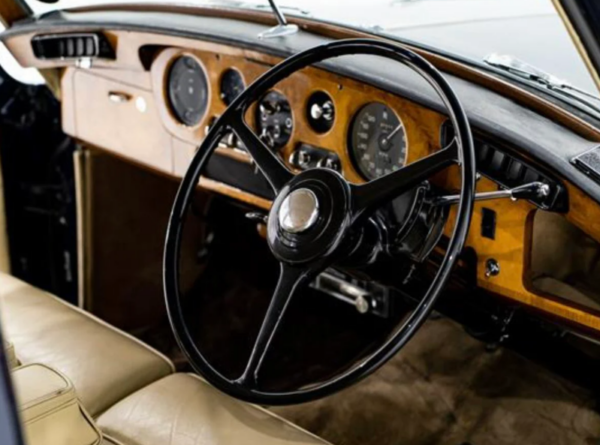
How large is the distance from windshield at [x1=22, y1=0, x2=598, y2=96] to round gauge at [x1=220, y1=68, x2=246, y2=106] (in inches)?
7.2

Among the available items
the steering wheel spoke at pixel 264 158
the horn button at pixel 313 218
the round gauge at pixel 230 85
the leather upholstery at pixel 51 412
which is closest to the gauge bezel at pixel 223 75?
the round gauge at pixel 230 85

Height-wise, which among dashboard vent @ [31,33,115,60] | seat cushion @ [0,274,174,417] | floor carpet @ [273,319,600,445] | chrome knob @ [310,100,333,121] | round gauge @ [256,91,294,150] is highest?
dashboard vent @ [31,33,115,60]

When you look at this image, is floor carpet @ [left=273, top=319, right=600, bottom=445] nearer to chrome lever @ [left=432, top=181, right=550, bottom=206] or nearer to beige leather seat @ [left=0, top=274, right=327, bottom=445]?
beige leather seat @ [left=0, top=274, right=327, bottom=445]

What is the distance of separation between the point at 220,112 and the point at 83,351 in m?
0.61

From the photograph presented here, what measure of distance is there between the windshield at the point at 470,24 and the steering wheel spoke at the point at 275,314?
55cm

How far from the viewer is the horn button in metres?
1.27

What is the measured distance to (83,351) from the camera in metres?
1.53

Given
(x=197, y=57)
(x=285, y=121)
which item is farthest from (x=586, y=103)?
(x=197, y=57)

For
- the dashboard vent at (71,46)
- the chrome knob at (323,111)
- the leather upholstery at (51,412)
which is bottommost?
the leather upholstery at (51,412)

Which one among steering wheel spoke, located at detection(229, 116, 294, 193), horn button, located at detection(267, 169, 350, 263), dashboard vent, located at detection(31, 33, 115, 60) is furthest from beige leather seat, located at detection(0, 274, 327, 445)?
dashboard vent, located at detection(31, 33, 115, 60)

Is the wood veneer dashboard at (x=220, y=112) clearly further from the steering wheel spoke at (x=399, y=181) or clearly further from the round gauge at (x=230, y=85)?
the steering wheel spoke at (x=399, y=181)

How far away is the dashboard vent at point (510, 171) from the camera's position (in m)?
1.22

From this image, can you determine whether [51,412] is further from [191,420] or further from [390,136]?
[390,136]

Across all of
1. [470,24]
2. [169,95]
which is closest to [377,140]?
[470,24]
